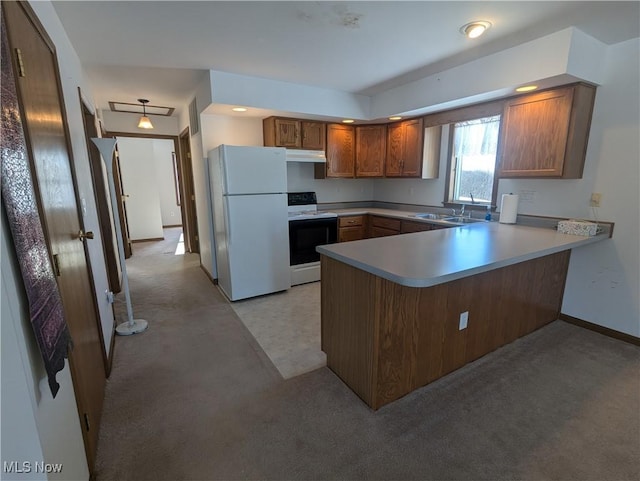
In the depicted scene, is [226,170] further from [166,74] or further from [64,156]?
[64,156]

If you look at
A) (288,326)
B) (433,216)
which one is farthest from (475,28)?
(288,326)

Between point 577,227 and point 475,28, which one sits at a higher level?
point 475,28

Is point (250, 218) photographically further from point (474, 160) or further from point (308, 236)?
point (474, 160)

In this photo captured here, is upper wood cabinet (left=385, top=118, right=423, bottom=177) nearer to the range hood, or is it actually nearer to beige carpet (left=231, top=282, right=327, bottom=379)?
the range hood

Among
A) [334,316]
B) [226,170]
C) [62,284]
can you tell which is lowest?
[334,316]

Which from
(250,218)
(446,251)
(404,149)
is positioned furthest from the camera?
(404,149)

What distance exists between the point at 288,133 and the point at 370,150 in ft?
4.25

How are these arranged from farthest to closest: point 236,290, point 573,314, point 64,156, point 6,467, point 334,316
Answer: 1. point 236,290
2. point 573,314
3. point 334,316
4. point 64,156
5. point 6,467

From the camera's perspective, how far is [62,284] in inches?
53.9

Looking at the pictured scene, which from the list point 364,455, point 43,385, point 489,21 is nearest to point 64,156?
point 43,385

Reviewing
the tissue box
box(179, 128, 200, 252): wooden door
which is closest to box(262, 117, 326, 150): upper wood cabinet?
box(179, 128, 200, 252): wooden door

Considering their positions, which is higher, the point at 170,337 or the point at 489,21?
the point at 489,21

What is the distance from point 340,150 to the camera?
4.42m

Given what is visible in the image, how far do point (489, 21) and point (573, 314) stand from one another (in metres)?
2.68
